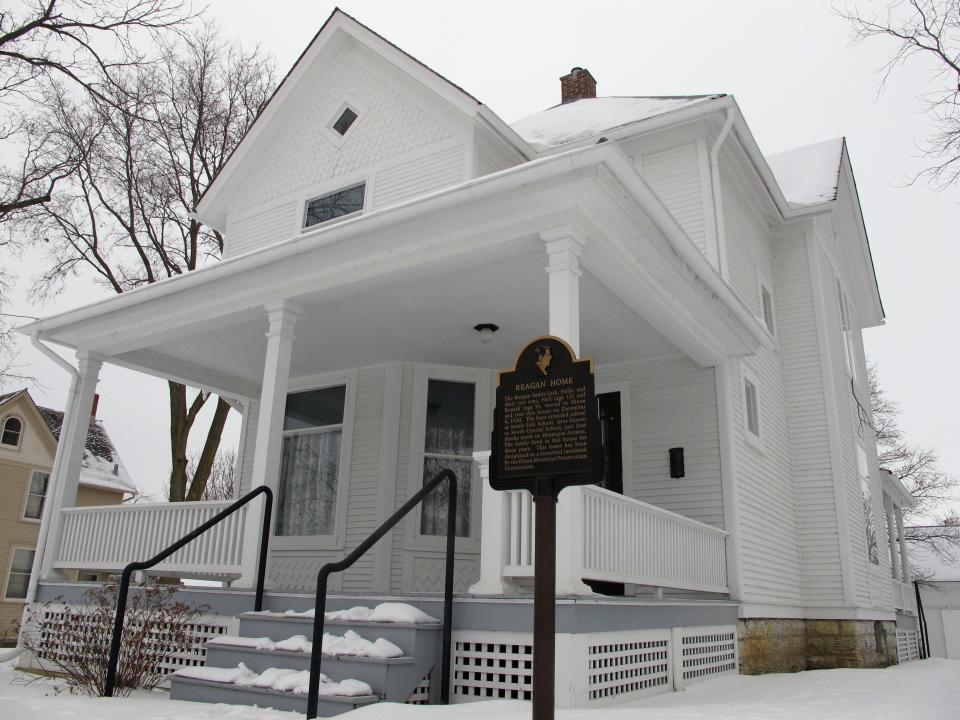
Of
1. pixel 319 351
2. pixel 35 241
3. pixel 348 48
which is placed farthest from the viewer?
pixel 35 241

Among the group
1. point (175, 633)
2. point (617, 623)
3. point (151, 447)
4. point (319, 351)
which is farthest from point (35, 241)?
point (151, 447)

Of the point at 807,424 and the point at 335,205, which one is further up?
the point at 335,205

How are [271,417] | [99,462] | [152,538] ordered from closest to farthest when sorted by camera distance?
[271,417] → [152,538] → [99,462]

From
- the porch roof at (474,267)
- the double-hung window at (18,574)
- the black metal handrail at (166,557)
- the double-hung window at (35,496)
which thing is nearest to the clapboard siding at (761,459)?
the porch roof at (474,267)

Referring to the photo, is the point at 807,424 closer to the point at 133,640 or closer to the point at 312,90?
the point at 312,90

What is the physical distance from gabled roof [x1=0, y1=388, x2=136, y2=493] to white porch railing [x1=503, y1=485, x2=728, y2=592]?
22.5m

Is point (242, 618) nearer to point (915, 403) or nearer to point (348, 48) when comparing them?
point (348, 48)

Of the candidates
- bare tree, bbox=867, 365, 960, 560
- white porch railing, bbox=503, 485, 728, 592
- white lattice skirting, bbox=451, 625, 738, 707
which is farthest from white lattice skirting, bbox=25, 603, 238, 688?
bare tree, bbox=867, 365, 960, 560

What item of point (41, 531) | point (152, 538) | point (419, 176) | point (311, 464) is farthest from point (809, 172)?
point (41, 531)

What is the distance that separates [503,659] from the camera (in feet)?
16.9

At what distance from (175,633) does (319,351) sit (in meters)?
3.97

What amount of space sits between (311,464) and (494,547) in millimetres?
5167

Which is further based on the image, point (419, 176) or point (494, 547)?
point (419, 176)

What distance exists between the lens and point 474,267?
6.55 meters
